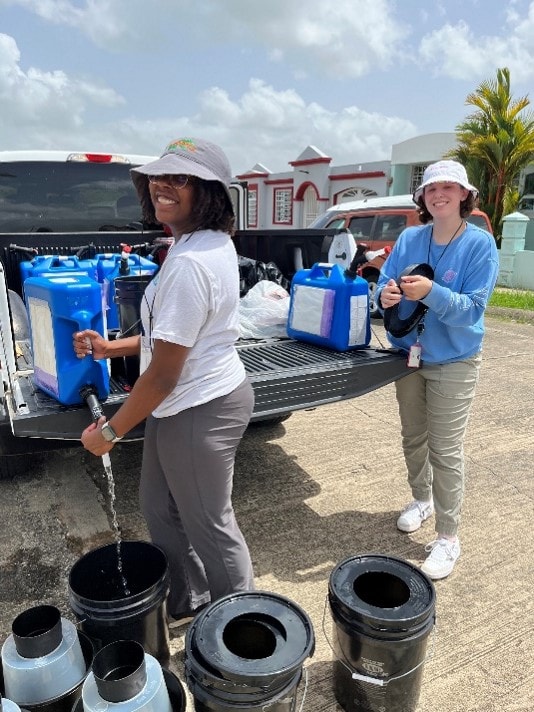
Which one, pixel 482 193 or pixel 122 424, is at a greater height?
pixel 482 193

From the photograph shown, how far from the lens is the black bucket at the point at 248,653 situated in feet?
5.29

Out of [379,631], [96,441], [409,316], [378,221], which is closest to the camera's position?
[379,631]

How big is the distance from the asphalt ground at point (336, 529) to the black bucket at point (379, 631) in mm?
124

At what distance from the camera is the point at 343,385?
2.99 meters

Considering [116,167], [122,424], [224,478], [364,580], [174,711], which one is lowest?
[174,711]

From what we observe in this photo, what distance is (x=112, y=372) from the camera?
2881mm

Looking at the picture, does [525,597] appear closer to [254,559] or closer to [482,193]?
[254,559]

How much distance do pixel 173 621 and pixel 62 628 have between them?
0.74m

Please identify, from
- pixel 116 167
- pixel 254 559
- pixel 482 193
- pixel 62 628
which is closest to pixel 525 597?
pixel 254 559

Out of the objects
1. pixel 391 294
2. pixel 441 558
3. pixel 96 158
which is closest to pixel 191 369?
pixel 391 294

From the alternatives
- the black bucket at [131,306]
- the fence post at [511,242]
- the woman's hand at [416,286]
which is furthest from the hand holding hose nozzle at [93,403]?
the fence post at [511,242]

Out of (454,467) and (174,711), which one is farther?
(454,467)

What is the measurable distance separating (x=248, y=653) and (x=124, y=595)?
642 millimetres

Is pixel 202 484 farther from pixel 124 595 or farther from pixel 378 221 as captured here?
pixel 378 221
